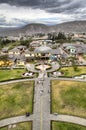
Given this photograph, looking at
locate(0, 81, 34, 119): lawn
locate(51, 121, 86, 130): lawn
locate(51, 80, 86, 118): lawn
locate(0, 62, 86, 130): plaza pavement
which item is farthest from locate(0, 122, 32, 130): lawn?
locate(51, 80, 86, 118): lawn

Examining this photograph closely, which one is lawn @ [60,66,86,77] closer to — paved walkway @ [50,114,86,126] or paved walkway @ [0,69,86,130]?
paved walkway @ [0,69,86,130]

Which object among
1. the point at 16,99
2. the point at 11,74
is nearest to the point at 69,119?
the point at 16,99

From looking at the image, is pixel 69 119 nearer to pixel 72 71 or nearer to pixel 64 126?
pixel 64 126

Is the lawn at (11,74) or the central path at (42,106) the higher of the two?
the lawn at (11,74)

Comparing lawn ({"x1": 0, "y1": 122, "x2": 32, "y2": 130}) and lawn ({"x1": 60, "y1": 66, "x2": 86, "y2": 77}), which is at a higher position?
lawn ({"x1": 60, "y1": 66, "x2": 86, "y2": 77})

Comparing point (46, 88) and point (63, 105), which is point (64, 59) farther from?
point (63, 105)

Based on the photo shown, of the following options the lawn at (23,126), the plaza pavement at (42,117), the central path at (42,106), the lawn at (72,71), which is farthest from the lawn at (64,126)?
the lawn at (72,71)

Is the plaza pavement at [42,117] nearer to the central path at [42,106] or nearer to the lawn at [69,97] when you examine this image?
the central path at [42,106]
